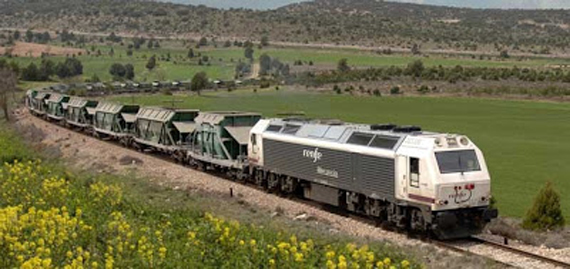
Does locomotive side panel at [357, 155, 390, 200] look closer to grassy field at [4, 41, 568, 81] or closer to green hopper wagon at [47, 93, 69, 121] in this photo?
Result: green hopper wagon at [47, 93, 69, 121]

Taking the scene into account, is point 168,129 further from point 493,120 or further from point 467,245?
point 493,120

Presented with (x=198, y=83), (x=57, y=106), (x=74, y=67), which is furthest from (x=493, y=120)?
(x=74, y=67)

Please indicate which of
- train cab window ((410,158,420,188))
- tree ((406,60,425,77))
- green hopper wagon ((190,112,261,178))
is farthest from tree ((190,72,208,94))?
train cab window ((410,158,420,188))

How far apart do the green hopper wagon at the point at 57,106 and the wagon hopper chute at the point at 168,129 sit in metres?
24.2

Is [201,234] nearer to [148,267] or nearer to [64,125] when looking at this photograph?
[148,267]

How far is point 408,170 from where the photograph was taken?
2389cm

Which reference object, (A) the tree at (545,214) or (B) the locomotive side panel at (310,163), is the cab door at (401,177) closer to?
(B) the locomotive side panel at (310,163)

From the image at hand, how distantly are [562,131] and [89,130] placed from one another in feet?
131

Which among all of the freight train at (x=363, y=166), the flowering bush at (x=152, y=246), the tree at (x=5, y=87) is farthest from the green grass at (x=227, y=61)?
the flowering bush at (x=152, y=246)

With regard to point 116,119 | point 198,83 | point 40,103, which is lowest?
point 198,83

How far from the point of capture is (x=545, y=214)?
25.5 metres

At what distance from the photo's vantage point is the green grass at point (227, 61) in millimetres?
140500

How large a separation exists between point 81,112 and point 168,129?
22.3m

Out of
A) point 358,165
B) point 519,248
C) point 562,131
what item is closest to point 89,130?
point 562,131
